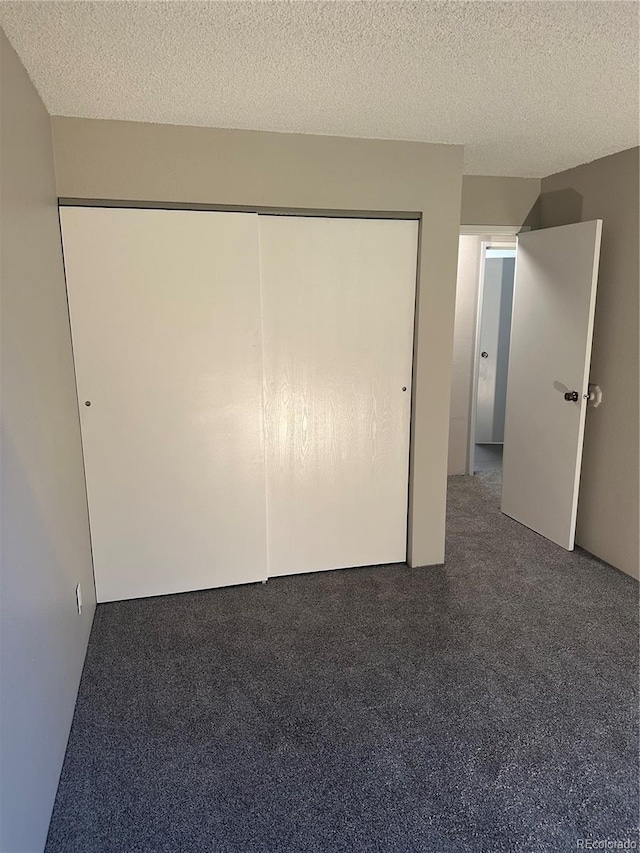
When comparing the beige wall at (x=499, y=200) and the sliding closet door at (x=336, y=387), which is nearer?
the sliding closet door at (x=336, y=387)

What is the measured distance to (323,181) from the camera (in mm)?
2623

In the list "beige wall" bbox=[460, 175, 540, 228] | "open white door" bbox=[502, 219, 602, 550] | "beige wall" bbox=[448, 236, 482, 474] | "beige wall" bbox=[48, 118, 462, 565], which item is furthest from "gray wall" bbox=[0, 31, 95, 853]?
"beige wall" bbox=[448, 236, 482, 474]

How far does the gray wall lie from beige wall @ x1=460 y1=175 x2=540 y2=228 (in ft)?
7.71

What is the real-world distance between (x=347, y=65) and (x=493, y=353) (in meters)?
4.09

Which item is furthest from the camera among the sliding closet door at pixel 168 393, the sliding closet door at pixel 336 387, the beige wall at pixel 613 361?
the beige wall at pixel 613 361

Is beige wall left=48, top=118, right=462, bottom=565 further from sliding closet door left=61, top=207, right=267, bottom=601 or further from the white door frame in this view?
the white door frame

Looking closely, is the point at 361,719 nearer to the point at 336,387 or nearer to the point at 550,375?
the point at 336,387

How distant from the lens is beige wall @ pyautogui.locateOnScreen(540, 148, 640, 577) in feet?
9.49

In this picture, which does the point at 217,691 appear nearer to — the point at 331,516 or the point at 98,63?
the point at 331,516

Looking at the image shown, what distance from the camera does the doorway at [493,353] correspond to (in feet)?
17.6

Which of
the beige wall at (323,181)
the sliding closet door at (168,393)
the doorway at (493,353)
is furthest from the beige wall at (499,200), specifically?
the sliding closet door at (168,393)

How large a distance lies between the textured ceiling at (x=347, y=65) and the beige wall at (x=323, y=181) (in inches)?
3.2

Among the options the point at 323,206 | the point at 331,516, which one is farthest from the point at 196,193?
the point at 331,516

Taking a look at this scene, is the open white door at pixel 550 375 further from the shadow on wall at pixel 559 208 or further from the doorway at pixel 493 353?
the doorway at pixel 493 353
